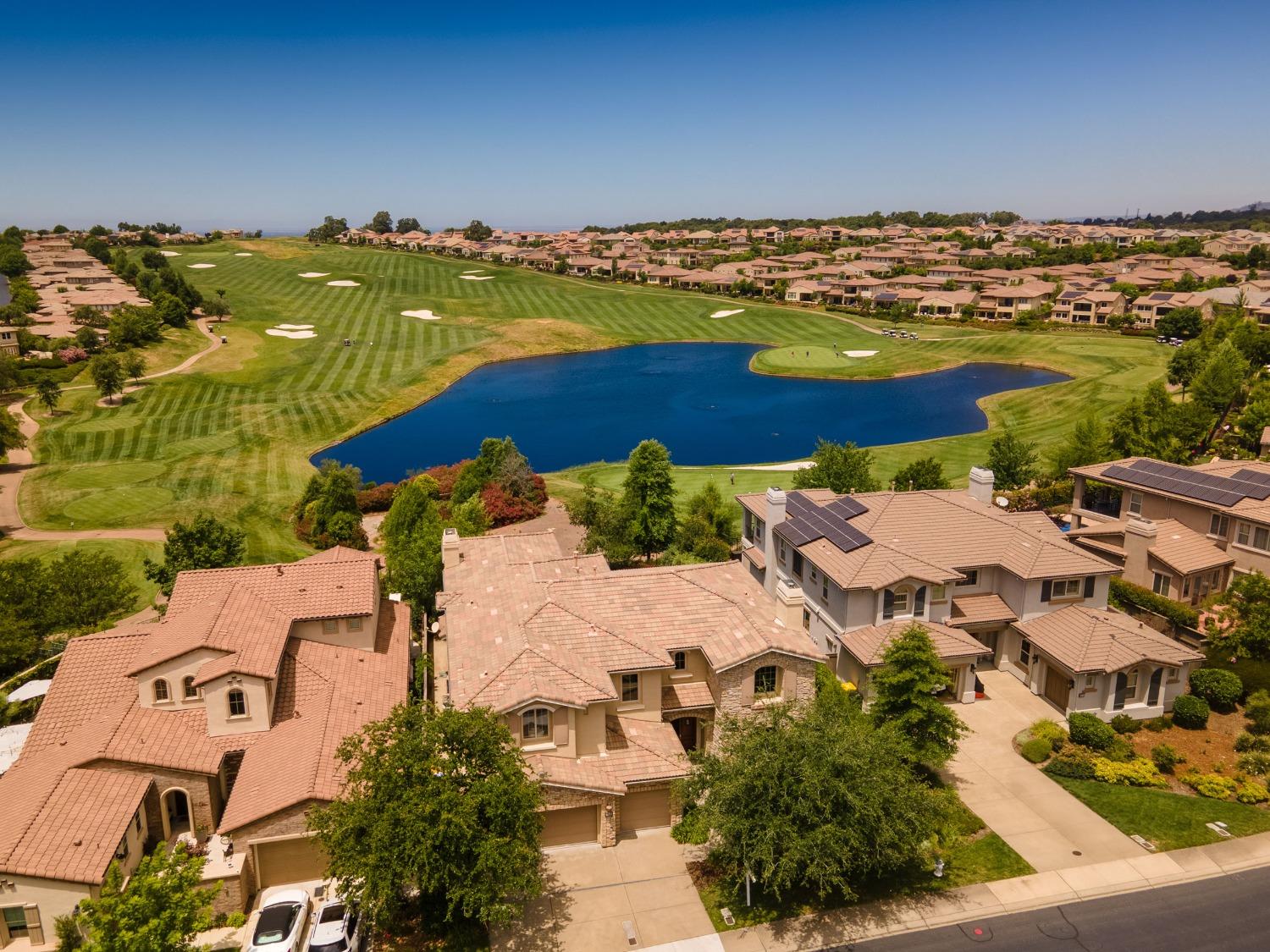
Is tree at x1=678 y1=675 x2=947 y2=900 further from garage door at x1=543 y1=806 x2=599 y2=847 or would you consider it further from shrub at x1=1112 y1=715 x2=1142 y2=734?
shrub at x1=1112 y1=715 x2=1142 y2=734

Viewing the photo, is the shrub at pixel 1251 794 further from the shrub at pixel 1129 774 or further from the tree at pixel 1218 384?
the tree at pixel 1218 384

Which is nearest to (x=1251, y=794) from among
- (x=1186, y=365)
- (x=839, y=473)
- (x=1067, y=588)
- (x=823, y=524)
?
(x=1067, y=588)

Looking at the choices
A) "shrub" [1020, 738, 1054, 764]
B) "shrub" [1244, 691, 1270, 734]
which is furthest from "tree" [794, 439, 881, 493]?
"shrub" [1244, 691, 1270, 734]

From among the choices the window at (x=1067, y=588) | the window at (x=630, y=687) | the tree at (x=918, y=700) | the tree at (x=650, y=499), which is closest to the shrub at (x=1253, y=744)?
the window at (x=1067, y=588)

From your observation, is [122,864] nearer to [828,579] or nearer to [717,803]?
[717,803]

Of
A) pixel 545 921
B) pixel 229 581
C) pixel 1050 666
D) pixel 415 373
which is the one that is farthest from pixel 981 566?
pixel 415 373

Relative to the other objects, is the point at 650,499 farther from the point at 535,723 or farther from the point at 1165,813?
the point at 1165,813
